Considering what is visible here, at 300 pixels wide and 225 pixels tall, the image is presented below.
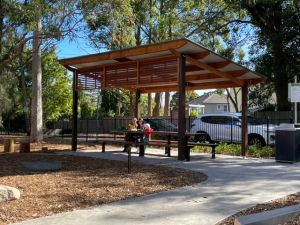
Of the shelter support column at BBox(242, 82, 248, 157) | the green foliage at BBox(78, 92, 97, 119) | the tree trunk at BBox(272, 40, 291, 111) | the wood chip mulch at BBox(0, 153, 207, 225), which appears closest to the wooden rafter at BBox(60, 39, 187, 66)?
the wood chip mulch at BBox(0, 153, 207, 225)

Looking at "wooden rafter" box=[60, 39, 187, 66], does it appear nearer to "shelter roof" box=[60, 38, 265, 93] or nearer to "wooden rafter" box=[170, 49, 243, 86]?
"shelter roof" box=[60, 38, 265, 93]

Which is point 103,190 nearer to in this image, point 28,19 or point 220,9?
point 28,19

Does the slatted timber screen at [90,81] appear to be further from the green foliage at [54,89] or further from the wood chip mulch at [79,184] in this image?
the green foliage at [54,89]

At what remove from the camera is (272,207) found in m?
7.81

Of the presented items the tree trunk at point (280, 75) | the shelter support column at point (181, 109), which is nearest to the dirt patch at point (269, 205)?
the shelter support column at point (181, 109)

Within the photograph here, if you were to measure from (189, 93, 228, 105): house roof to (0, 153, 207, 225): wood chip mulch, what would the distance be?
74796mm

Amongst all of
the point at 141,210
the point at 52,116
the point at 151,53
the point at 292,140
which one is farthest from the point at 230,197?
the point at 52,116

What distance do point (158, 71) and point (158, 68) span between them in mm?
110

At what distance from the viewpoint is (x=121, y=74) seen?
708 inches

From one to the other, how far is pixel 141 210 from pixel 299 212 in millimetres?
2633

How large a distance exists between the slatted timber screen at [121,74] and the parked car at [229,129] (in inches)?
227

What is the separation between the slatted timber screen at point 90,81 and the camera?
19109 mm

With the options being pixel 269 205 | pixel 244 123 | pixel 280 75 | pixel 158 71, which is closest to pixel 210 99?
pixel 280 75

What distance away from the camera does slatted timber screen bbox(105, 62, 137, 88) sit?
57.5ft
